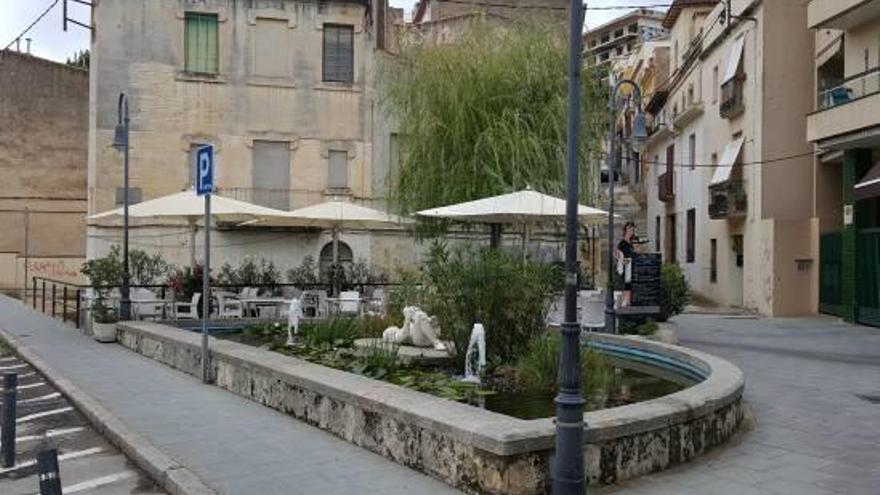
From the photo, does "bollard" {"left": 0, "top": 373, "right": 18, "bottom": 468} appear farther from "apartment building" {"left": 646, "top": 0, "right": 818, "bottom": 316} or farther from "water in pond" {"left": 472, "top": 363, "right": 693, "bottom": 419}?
"apartment building" {"left": 646, "top": 0, "right": 818, "bottom": 316}

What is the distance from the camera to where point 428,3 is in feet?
146

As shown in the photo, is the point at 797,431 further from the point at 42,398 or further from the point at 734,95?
the point at 734,95

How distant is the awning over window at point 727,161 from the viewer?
91.4 feet

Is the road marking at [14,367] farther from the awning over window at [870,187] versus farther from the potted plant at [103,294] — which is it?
the awning over window at [870,187]

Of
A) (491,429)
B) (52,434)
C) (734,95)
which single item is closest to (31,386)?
(52,434)

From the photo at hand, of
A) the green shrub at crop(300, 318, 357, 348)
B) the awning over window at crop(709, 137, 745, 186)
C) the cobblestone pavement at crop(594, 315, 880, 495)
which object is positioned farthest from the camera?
the awning over window at crop(709, 137, 745, 186)

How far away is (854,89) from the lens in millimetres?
21016

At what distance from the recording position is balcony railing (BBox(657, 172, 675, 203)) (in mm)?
40250

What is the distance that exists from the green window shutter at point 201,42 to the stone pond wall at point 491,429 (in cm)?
2230

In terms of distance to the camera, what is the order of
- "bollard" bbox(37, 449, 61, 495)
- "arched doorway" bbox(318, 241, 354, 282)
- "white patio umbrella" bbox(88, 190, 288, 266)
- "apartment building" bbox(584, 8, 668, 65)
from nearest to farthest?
"bollard" bbox(37, 449, 61, 495), "white patio umbrella" bbox(88, 190, 288, 266), "arched doorway" bbox(318, 241, 354, 282), "apartment building" bbox(584, 8, 668, 65)

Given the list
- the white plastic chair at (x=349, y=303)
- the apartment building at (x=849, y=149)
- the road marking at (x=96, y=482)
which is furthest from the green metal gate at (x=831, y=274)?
the road marking at (x=96, y=482)

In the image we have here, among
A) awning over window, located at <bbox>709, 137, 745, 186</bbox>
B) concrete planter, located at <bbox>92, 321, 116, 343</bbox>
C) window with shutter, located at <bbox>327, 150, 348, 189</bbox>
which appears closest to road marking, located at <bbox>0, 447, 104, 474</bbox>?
concrete planter, located at <bbox>92, 321, 116, 343</bbox>

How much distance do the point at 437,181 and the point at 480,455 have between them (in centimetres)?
1678

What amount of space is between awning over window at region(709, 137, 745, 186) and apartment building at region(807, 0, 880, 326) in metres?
2.74
